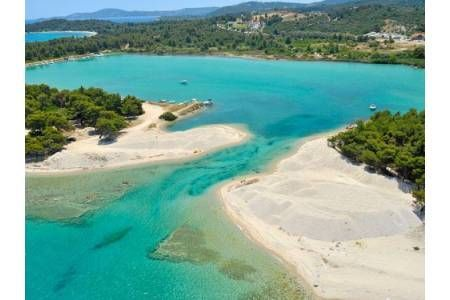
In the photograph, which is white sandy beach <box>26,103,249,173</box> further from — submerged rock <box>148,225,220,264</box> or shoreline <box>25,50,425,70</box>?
shoreline <box>25,50,425,70</box>

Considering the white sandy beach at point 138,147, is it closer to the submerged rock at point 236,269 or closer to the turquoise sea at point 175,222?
the turquoise sea at point 175,222

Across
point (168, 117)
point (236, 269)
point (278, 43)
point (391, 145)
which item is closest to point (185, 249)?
point (236, 269)

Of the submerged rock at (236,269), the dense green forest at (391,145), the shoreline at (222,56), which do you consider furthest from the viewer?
the shoreline at (222,56)

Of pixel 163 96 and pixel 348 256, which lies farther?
pixel 163 96

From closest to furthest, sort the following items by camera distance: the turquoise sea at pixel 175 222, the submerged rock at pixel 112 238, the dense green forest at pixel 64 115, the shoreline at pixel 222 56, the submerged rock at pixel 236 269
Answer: the turquoise sea at pixel 175 222, the submerged rock at pixel 236 269, the submerged rock at pixel 112 238, the dense green forest at pixel 64 115, the shoreline at pixel 222 56

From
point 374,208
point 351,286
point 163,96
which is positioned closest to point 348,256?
point 351,286

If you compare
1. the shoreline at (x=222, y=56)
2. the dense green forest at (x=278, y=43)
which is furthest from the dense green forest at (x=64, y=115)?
the dense green forest at (x=278, y=43)

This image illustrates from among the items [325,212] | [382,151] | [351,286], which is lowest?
[351,286]

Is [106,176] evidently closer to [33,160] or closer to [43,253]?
[33,160]
